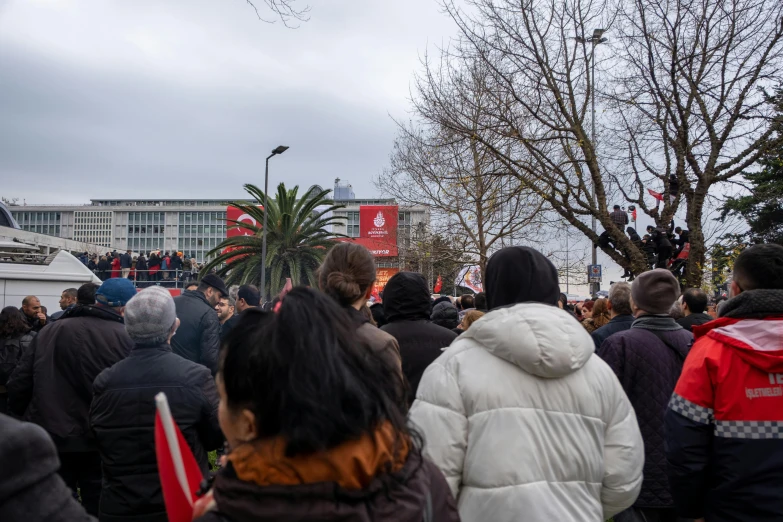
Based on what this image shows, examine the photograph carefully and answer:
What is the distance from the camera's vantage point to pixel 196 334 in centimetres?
627

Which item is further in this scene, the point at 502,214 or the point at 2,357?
the point at 502,214

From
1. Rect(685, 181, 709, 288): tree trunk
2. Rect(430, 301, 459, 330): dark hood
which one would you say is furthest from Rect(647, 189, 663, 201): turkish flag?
Rect(430, 301, 459, 330): dark hood

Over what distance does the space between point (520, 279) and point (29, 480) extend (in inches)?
70.7

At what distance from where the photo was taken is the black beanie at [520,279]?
8.41 feet

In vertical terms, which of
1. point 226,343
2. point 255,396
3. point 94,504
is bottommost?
point 94,504

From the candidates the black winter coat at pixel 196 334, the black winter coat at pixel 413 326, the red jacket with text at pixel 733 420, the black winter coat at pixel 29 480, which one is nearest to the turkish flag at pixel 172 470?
the black winter coat at pixel 29 480

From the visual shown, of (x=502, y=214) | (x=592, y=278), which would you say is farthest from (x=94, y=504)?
(x=502, y=214)

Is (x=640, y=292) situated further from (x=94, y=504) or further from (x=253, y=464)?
(x=94, y=504)

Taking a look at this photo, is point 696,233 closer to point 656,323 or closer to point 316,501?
point 656,323

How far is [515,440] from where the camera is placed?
225 cm

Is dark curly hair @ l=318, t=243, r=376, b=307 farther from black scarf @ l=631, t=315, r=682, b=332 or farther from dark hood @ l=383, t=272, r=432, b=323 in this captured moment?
black scarf @ l=631, t=315, r=682, b=332

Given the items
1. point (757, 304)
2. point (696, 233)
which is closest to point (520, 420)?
point (757, 304)

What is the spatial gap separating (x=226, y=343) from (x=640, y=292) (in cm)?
317

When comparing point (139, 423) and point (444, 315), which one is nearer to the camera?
point (139, 423)
